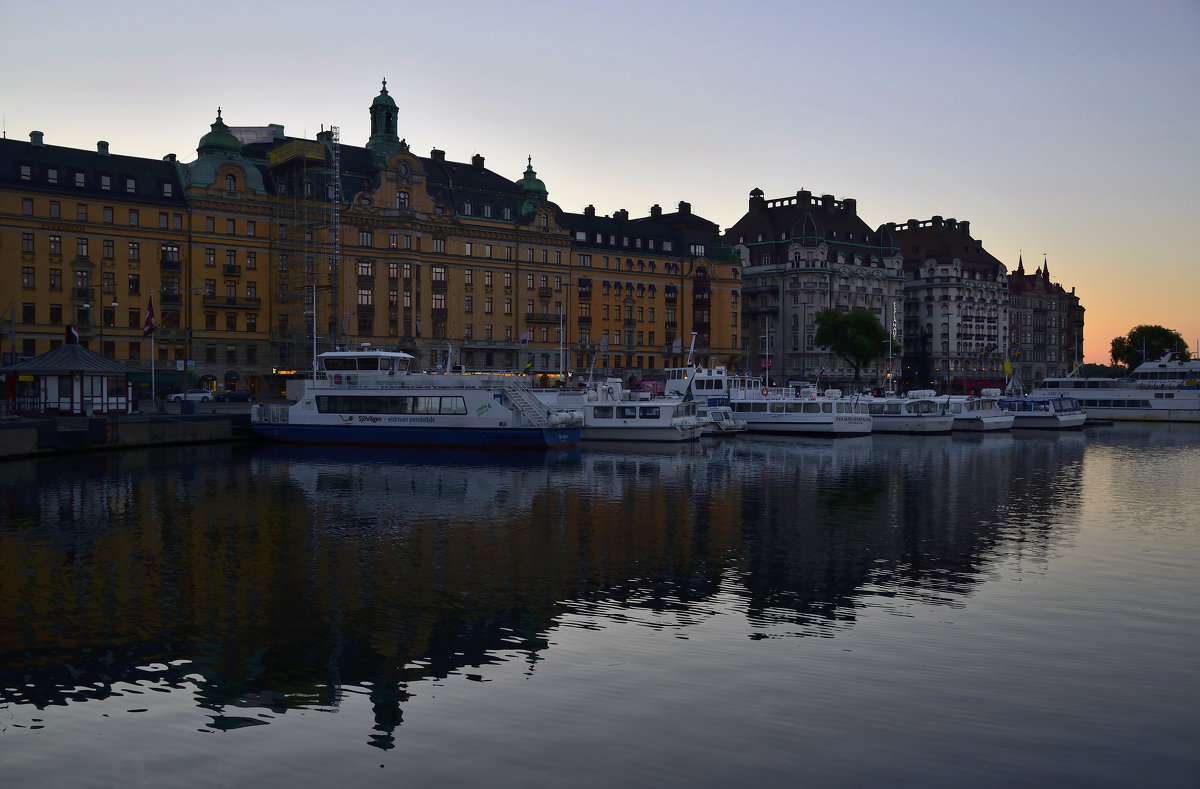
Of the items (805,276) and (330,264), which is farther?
(805,276)

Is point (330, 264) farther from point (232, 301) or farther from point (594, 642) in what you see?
point (594, 642)

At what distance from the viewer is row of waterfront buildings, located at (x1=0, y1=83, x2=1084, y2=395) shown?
347 feet

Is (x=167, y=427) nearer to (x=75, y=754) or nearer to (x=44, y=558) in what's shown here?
(x=44, y=558)

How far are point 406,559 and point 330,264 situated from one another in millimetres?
89179

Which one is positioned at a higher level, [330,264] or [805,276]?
[805,276]

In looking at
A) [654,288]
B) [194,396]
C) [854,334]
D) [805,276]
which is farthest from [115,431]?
[805,276]

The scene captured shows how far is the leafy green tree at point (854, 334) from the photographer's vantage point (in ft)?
529

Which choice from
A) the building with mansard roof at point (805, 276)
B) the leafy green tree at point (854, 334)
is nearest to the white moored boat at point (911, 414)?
the leafy green tree at point (854, 334)

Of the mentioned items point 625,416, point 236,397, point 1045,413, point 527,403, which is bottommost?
point 1045,413

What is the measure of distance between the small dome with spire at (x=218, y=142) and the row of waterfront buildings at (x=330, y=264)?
228mm

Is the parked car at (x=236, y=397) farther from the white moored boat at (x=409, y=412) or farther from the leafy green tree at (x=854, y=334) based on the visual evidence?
the leafy green tree at (x=854, y=334)

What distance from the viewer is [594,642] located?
2291 cm

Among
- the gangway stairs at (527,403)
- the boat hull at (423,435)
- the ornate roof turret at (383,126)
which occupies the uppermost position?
the ornate roof turret at (383,126)

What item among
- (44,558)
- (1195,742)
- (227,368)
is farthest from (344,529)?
(227,368)
